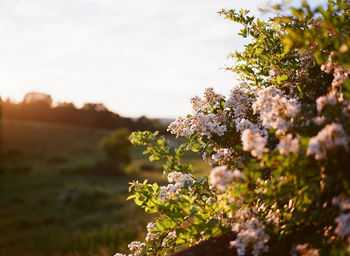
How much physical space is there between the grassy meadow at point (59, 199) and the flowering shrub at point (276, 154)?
8.71 meters

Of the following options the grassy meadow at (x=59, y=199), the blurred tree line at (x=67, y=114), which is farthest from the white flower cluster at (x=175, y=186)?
the blurred tree line at (x=67, y=114)

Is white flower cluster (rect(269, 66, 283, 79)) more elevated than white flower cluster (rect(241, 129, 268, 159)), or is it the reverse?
white flower cluster (rect(269, 66, 283, 79))

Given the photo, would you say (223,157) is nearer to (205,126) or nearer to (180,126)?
(205,126)

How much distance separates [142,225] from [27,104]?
6239 centimetres

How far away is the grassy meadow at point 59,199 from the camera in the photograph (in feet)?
48.2

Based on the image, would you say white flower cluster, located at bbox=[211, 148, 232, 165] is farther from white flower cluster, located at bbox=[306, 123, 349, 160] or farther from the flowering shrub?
white flower cluster, located at bbox=[306, 123, 349, 160]

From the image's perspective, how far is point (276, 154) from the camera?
6.37 ft

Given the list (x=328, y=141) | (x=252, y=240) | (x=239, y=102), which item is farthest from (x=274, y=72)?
(x=252, y=240)

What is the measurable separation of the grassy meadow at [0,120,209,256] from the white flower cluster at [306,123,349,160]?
10.4 metres

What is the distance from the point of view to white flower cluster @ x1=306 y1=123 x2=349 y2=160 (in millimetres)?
1649

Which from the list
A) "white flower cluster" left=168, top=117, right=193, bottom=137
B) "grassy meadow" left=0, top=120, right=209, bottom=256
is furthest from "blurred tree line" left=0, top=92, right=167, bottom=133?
"white flower cluster" left=168, top=117, right=193, bottom=137

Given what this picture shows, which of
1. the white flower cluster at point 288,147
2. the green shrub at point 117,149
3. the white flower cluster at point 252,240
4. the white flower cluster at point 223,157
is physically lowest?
the green shrub at point 117,149

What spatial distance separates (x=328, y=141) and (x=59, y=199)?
28.1 metres

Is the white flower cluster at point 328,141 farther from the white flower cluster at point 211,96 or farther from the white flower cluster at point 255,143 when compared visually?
the white flower cluster at point 211,96
